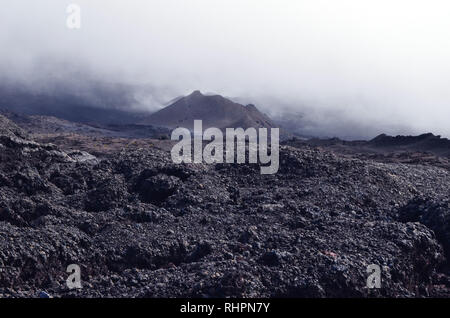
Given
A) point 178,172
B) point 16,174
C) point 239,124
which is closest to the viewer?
point 16,174

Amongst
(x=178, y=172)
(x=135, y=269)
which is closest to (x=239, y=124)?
(x=178, y=172)

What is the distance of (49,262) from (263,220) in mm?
5473

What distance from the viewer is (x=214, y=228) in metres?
15.9

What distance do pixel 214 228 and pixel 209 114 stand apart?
2732 inches

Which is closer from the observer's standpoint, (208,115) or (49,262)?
(49,262)

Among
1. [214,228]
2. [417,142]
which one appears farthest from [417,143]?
[214,228]

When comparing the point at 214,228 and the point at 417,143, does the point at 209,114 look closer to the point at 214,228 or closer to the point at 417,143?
the point at 417,143

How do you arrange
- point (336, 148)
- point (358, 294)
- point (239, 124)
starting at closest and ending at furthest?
point (358, 294) < point (336, 148) < point (239, 124)

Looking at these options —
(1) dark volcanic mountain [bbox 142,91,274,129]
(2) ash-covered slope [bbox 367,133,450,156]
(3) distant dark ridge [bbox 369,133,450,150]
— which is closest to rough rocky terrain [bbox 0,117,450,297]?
(2) ash-covered slope [bbox 367,133,450,156]

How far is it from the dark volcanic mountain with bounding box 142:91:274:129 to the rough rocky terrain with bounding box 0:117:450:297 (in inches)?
2251

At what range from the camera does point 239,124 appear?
77.7 m

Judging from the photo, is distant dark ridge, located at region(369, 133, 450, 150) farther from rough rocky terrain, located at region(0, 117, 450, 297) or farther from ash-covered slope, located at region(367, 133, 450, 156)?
rough rocky terrain, located at region(0, 117, 450, 297)

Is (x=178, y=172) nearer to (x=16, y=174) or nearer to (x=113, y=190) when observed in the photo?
(x=113, y=190)
